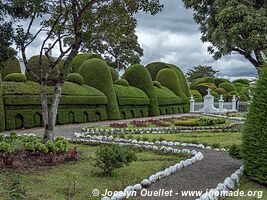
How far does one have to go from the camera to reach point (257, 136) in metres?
6.83

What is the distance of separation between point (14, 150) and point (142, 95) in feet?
64.1

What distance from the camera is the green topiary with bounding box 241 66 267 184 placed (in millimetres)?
6746

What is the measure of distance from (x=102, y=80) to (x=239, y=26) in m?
12.5

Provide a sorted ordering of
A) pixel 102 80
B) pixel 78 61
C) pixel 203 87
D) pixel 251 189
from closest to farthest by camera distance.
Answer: pixel 251 189 < pixel 102 80 < pixel 78 61 < pixel 203 87

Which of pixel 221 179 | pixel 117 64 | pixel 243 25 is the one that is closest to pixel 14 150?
pixel 221 179

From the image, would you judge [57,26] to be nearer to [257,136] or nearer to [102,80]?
[257,136]

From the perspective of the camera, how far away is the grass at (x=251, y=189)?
6090 mm

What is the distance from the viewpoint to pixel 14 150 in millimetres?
8961

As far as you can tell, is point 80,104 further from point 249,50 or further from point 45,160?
point 45,160

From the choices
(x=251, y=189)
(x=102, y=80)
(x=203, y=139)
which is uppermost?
(x=102, y=80)

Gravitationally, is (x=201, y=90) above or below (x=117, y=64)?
below

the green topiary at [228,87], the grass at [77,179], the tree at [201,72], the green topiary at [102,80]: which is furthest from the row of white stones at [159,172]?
the tree at [201,72]

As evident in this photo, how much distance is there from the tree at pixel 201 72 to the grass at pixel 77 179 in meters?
60.6

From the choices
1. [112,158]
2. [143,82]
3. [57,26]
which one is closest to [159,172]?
[112,158]
